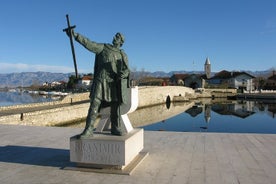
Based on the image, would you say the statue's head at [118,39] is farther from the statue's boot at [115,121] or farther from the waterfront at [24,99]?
the waterfront at [24,99]

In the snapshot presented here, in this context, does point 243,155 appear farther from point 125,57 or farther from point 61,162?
point 61,162

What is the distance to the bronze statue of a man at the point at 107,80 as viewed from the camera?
5391mm

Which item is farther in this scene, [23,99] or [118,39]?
[23,99]

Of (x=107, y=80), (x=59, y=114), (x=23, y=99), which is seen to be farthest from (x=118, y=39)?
(x=23, y=99)

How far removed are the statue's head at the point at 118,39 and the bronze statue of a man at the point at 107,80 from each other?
12 centimetres

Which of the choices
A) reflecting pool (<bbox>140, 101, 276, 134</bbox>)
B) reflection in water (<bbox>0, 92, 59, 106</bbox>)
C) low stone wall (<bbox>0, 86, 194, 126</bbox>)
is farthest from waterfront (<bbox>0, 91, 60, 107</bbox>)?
reflecting pool (<bbox>140, 101, 276, 134</bbox>)

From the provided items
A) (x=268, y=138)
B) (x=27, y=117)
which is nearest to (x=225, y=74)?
(x=27, y=117)

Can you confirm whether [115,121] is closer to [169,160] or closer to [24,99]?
[169,160]

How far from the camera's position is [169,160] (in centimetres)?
602

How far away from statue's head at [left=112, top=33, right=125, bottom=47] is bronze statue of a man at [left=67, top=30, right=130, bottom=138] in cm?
12

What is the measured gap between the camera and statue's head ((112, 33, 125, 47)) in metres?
5.70

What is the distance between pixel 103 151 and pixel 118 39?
6.92ft

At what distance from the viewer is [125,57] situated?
18.5 ft

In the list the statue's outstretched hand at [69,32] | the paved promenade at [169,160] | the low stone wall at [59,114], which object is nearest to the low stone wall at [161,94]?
the low stone wall at [59,114]
